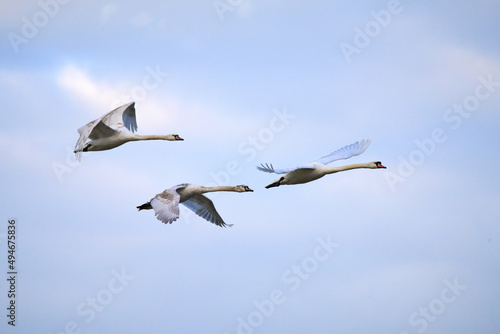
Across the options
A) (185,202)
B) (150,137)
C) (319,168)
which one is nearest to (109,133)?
(150,137)

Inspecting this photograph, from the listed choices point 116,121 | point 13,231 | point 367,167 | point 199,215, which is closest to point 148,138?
point 116,121

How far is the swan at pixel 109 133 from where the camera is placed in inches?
1175

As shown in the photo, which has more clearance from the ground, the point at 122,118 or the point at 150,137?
the point at 122,118

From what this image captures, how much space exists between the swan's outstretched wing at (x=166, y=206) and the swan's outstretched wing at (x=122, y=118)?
13.3 ft

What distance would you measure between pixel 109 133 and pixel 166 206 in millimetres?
4698

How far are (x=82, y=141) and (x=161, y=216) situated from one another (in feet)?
13.7

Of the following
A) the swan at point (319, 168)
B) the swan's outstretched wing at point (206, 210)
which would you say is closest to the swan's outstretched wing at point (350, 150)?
the swan at point (319, 168)

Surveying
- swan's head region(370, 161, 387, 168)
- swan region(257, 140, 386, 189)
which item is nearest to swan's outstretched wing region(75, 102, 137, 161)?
swan region(257, 140, 386, 189)

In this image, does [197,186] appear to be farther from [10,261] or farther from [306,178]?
[10,261]

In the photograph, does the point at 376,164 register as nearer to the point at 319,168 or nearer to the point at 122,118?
the point at 319,168

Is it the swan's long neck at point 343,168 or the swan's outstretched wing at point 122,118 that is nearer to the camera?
the swan's long neck at point 343,168

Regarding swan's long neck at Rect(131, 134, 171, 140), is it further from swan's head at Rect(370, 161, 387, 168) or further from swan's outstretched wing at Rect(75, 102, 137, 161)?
swan's head at Rect(370, 161, 387, 168)

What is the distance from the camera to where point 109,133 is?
30.9 meters

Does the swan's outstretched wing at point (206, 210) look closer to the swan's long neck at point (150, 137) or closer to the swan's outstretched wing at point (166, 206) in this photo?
the swan's long neck at point (150, 137)
